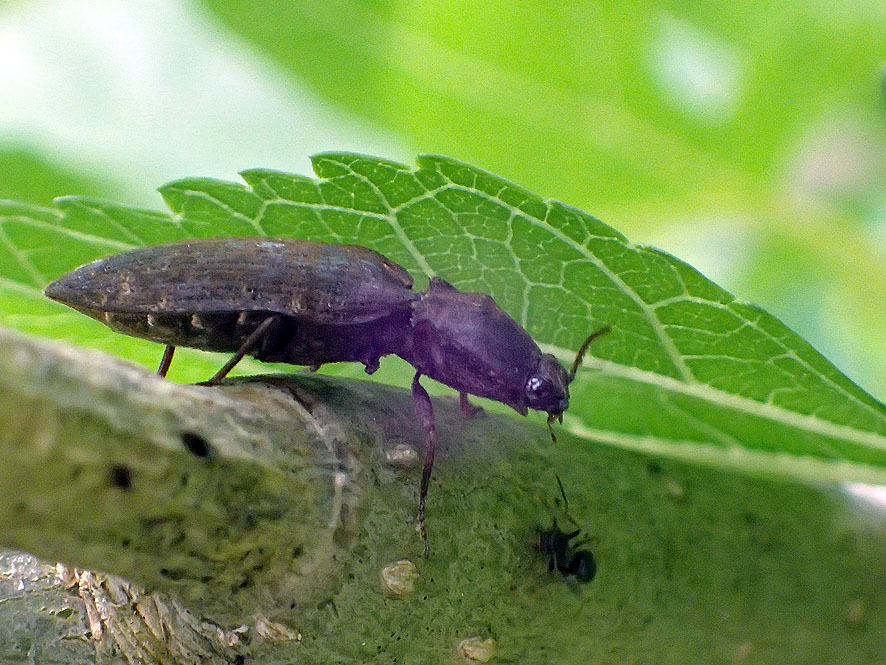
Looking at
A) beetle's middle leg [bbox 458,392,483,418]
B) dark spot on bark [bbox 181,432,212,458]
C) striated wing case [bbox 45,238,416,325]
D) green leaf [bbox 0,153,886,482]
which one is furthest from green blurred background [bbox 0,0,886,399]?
dark spot on bark [bbox 181,432,212,458]

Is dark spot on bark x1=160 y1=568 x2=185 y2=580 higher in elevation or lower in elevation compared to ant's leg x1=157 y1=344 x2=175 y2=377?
higher

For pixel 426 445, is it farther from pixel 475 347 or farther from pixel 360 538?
pixel 475 347

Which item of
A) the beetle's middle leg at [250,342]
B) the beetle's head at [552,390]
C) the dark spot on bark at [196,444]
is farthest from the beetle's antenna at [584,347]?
the dark spot on bark at [196,444]

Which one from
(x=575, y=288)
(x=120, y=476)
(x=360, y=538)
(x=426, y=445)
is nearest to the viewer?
(x=120, y=476)

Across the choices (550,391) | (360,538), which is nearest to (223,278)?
(550,391)

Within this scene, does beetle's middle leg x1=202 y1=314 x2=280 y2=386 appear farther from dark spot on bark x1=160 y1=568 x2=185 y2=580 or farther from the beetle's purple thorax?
dark spot on bark x1=160 y1=568 x2=185 y2=580

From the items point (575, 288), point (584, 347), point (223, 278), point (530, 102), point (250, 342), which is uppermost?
point (530, 102)
